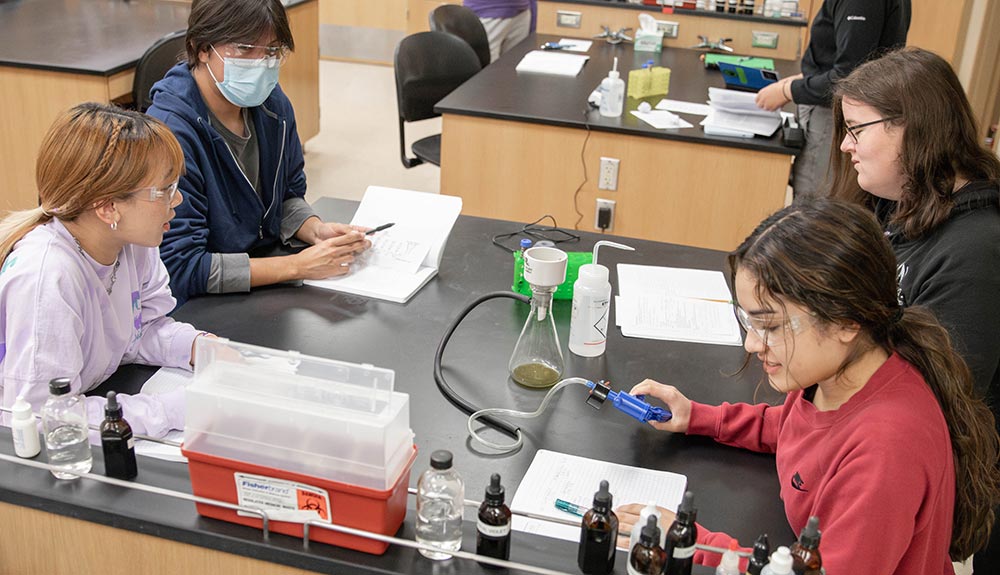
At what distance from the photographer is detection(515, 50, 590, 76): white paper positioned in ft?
13.2

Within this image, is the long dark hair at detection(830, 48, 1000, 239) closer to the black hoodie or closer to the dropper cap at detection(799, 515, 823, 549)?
the black hoodie

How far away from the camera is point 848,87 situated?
1.84 metres

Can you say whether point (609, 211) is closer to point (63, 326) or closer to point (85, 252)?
point (85, 252)

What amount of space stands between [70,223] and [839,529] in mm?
1308

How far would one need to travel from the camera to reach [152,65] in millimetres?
3324

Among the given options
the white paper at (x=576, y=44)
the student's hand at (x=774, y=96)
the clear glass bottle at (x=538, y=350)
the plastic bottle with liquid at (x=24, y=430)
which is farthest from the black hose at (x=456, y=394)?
the white paper at (x=576, y=44)

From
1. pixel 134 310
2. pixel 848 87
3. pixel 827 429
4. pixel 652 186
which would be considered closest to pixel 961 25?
pixel 652 186

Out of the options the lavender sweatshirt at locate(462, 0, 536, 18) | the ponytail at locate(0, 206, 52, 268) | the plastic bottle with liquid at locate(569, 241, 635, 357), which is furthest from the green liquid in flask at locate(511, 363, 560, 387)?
the lavender sweatshirt at locate(462, 0, 536, 18)

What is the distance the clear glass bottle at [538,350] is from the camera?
5.55ft

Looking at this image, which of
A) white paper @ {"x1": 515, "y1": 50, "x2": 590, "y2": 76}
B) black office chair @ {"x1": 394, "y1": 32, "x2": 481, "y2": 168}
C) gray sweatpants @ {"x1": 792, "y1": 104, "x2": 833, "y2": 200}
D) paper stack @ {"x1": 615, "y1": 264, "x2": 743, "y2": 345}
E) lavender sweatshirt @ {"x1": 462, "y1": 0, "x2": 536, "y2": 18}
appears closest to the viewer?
paper stack @ {"x1": 615, "y1": 264, "x2": 743, "y2": 345}

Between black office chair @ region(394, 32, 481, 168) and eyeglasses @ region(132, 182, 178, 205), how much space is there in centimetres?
214

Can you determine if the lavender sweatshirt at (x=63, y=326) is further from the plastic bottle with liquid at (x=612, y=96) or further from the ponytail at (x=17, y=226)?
the plastic bottle with liquid at (x=612, y=96)

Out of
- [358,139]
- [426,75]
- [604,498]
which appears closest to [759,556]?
[604,498]

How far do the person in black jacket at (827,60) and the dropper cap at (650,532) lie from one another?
2109 mm
